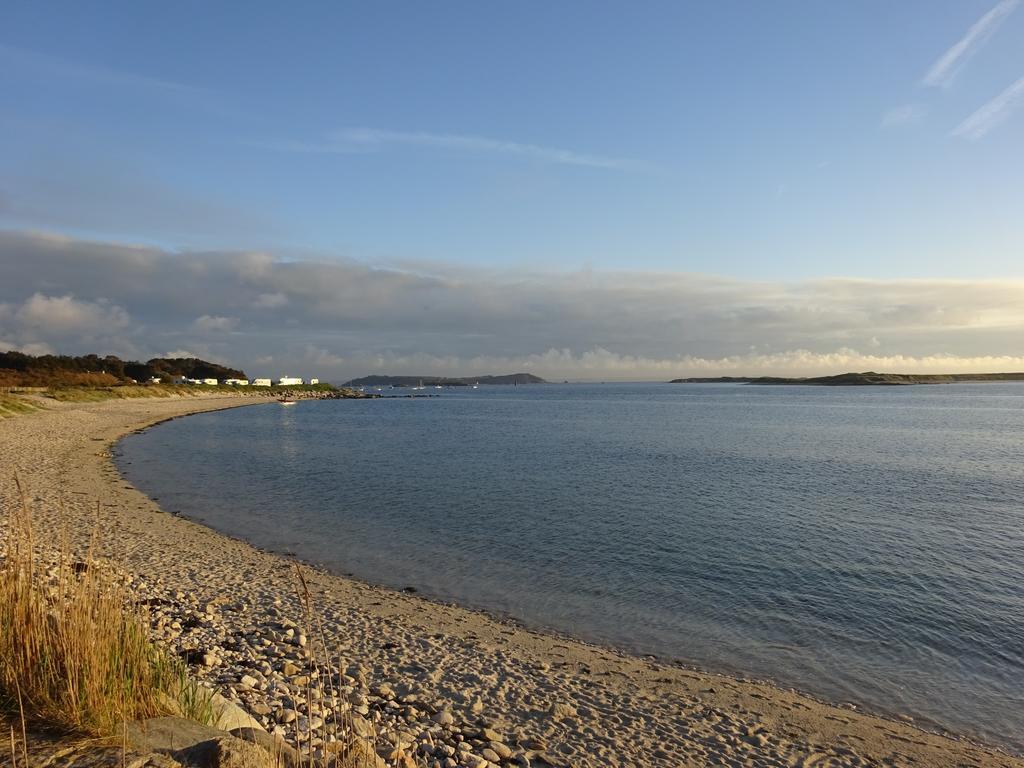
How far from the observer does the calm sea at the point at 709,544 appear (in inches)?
520

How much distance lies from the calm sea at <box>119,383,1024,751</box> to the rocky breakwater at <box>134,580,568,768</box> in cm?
525

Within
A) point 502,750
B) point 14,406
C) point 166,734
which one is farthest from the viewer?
point 14,406

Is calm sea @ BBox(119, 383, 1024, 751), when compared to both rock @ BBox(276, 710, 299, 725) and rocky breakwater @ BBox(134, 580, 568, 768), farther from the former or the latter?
rock @ BBox(276, 710, 299, 725)

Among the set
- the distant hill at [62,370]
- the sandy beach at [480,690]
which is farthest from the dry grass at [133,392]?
the sandy beach at [480,690]

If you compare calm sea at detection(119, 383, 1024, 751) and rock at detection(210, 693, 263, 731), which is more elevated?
rock at detection(210, 693, 263, 731)

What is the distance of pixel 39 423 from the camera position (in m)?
57.8

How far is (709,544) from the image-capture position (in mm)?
22297

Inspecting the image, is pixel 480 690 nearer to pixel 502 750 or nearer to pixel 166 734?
pixel 502 750

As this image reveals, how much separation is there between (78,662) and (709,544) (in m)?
20.6

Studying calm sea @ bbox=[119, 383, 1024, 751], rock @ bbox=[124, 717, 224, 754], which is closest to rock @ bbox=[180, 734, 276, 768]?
rock @ bbox=[124, 717, 224, 754]

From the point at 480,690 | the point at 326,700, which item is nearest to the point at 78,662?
the point at 326,700

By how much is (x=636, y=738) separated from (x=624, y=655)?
12.0ft

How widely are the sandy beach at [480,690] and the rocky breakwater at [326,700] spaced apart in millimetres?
37

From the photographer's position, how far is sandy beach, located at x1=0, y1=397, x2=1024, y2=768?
347 inches
